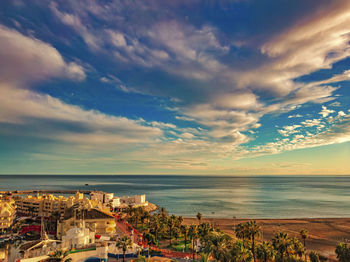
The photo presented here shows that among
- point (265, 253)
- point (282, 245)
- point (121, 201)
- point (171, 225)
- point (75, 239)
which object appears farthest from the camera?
point (121, 201)

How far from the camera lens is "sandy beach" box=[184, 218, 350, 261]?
68.3m

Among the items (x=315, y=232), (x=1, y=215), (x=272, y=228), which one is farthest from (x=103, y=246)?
(x=315, y=232)

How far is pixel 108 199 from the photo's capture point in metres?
141

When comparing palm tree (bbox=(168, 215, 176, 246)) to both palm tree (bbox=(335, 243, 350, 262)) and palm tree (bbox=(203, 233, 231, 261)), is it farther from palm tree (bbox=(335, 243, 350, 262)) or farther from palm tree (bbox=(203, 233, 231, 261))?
palm tree (bbox=(335, 243, 350, 262))

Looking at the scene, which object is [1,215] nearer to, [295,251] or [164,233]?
[164,233]

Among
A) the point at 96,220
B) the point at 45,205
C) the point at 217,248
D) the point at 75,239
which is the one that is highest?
the point at 217,248

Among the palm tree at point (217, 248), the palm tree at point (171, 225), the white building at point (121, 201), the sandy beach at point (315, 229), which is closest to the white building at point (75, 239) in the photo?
the palm tree at point (171, 225)

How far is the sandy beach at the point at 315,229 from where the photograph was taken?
68.3 metres

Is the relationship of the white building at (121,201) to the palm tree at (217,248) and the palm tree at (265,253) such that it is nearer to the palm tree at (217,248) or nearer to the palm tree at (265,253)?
the palm tree at (217,248)

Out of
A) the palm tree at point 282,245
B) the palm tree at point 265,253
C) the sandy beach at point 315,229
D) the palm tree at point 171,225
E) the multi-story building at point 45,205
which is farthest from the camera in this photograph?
the multi-story building at point 45,205

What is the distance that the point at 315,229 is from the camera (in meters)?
86.5

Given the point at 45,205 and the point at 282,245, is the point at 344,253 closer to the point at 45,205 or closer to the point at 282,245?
the point at 282,245

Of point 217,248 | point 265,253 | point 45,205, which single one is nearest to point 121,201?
point 45,205

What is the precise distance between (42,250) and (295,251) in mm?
52058
